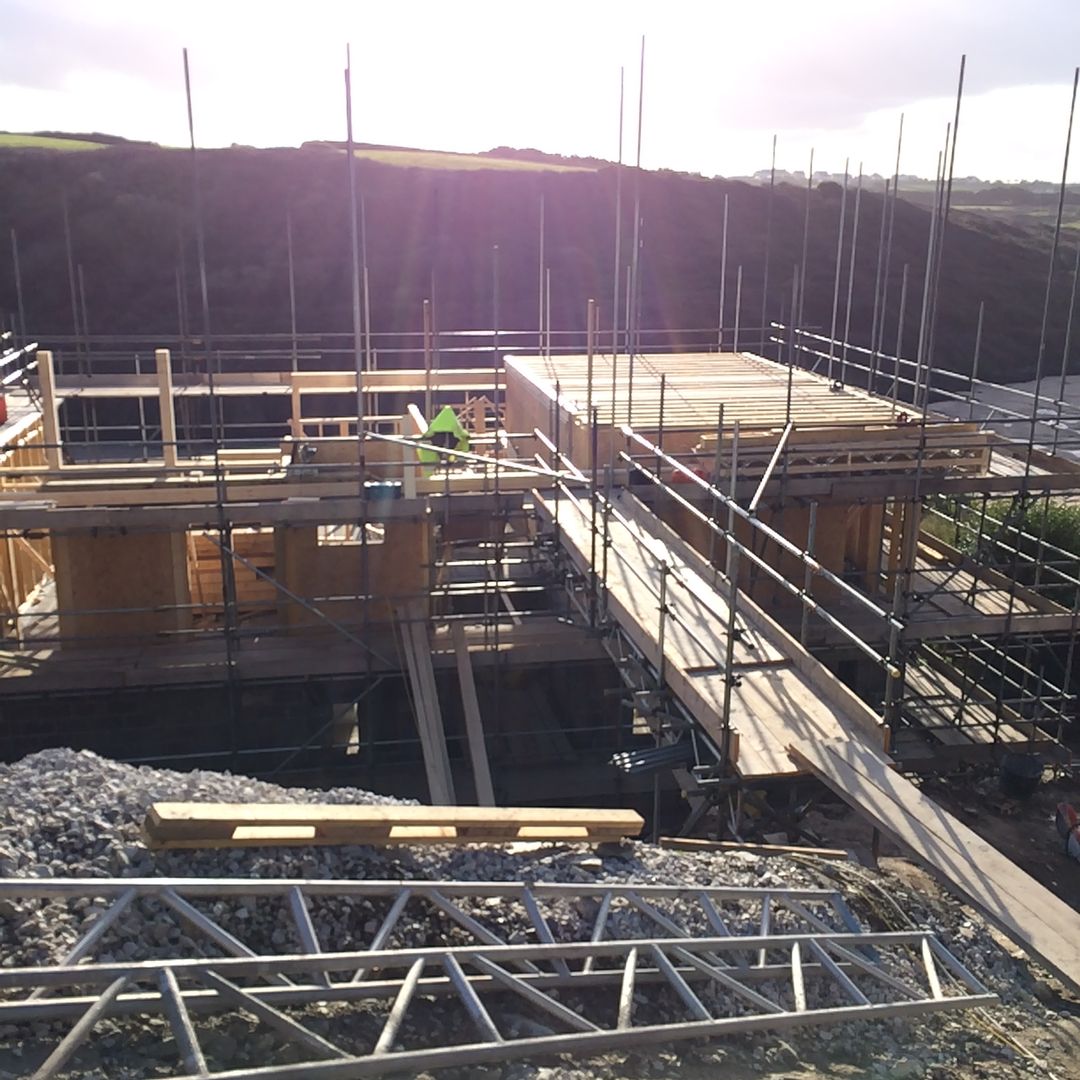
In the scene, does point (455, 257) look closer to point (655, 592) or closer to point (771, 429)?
point (771, 429)

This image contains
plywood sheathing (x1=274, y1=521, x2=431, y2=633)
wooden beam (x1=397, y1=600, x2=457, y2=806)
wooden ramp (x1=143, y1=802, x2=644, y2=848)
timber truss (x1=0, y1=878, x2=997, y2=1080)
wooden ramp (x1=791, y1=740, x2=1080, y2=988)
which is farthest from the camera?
plywood sheathing (x1=274, y1=521, x2=431, y2=633)

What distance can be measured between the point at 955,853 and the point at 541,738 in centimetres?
647

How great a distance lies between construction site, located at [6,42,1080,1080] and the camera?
4.51 m

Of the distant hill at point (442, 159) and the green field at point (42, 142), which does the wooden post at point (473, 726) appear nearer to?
the distant hill at point (442, 159)

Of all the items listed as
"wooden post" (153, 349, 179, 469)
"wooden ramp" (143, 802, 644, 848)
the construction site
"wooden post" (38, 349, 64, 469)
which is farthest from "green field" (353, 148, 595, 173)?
"wooden ramp" (143, 802, 644, 848)

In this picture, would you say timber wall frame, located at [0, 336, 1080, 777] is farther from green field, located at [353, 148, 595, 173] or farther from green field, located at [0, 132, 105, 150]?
green field, located at [0, 132, 105, 150]

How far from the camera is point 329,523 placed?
997 centimetres

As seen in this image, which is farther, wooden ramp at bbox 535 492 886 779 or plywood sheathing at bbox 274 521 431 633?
plywood sheathing at bbox 274 521 431 633

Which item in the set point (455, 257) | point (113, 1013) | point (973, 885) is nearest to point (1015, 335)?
point (455, 257)

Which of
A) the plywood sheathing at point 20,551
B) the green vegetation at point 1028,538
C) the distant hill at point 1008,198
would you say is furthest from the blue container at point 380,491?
the distant hill at point 1008,198

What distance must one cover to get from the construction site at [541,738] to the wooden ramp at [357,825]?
2cm

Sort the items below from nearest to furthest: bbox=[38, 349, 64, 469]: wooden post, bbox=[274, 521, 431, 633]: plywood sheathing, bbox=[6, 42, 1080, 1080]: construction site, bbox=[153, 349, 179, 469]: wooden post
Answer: bbox=[6, 42, 1080, 1080]: construction site < bbox=[274, 521, 431, 633]: plywood sheathing < bbox=[38, 349, 64, 469]: wooden post < bbox=[153, 349, 179, 469]: wooden post

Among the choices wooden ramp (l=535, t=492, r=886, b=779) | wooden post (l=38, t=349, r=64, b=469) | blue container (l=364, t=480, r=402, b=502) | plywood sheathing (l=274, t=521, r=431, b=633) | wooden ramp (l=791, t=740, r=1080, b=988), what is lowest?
plywood sheathing (l=274, t=521, r=431, b=633)

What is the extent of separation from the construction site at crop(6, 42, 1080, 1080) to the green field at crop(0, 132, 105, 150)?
28367mm
